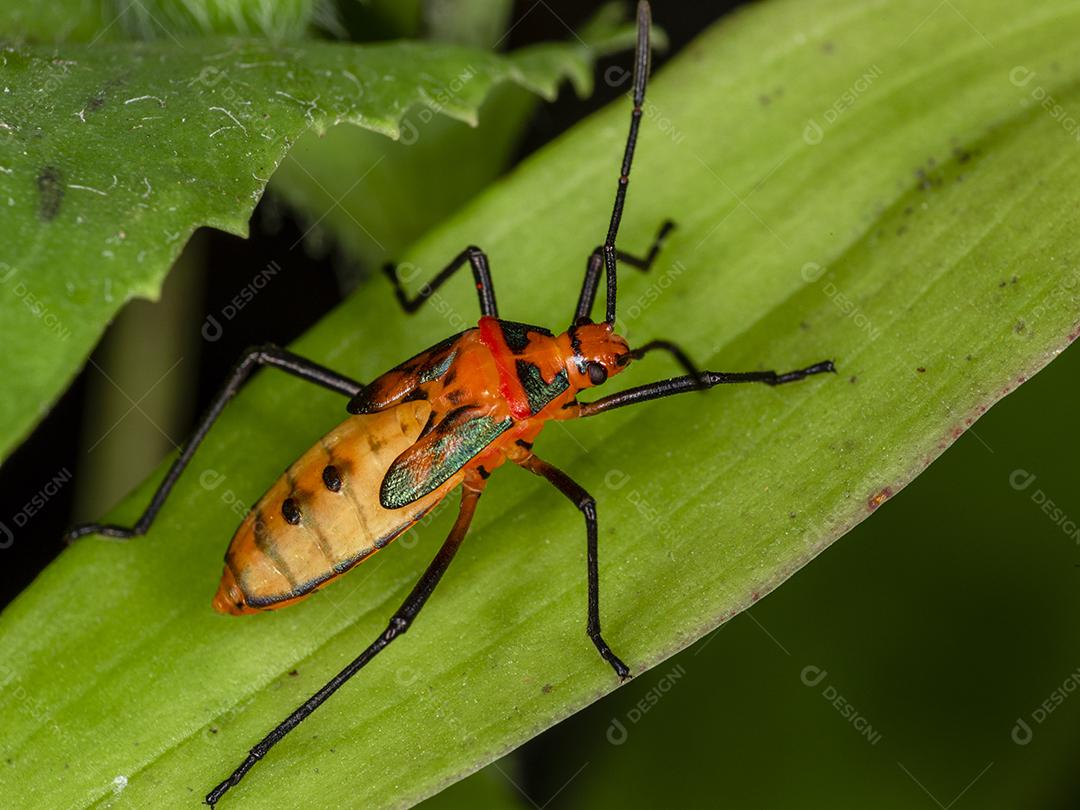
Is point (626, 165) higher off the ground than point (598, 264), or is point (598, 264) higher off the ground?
point (626, 165)

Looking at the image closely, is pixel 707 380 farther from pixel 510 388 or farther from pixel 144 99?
pixel 144 99

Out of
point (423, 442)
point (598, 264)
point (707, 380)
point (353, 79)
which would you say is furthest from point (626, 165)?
point (423, 442)

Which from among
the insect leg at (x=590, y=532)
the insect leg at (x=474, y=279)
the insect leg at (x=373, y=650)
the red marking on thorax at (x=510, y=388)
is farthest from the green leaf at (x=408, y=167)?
the insect leg at (x=373, y=650)

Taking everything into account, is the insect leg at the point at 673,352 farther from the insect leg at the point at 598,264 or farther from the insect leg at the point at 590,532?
the insect leg at the point at 590,532

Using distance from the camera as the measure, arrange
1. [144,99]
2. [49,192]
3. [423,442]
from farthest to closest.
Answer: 1. [423,442]
2. [144,99]
3. [49,192]

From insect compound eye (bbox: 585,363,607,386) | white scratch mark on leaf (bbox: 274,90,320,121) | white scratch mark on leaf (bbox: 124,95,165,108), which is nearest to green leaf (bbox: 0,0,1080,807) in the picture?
insect compound eye (bbox: 585,363,607,386)
